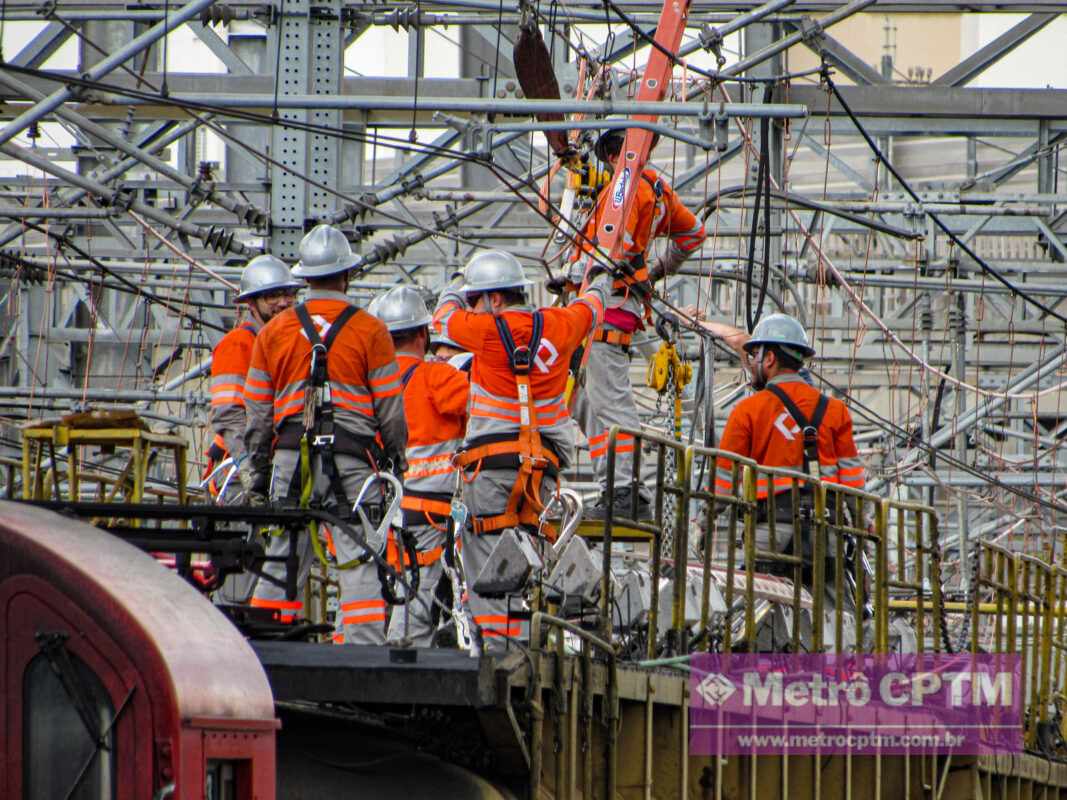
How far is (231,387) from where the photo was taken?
12.2m

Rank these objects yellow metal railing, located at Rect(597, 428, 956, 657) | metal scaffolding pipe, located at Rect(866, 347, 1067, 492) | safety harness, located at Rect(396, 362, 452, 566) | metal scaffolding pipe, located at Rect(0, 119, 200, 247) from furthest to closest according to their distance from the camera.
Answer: metal scaffolding pipe, located at Rect(866, 347, 1067, 492)
metal scaffolding pipe, located at Rect(0, 119, 200, 247)
safety harness, located at Rect(396, 362, 452, 566)
yellow metal railing, located at Rect(597, 428, 956, 657)

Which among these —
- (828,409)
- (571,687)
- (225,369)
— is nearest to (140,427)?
(225,369)

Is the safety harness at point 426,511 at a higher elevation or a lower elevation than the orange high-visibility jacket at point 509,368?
lower

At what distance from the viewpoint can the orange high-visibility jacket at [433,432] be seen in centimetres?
1184

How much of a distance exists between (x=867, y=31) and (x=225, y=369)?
113 ft

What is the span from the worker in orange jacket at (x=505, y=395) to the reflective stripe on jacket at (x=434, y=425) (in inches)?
14.0

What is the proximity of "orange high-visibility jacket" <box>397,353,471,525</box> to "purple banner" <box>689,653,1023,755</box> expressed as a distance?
203cm

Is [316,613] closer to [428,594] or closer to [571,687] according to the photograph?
[428,594]

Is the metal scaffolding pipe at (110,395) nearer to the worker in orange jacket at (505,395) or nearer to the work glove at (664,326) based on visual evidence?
the work glove at (664,326)

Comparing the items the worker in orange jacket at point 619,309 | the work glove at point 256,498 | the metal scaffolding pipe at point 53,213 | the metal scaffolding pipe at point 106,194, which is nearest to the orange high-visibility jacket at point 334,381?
the work glove at point 256,498

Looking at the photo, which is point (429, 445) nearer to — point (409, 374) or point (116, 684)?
point (409, 374)

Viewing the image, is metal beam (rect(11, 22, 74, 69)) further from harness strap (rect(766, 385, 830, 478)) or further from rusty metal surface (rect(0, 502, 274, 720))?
rusty metal surface (rect(0, 502, 274, 720))

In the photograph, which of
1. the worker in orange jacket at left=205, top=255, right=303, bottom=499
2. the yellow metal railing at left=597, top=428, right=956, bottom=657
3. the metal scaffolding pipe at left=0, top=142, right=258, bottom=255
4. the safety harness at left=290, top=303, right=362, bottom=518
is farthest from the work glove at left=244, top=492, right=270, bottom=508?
the metal scaffolding pipe at left=0, top=142, right=258, bottom=255

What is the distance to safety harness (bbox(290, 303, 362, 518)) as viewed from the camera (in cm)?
1051
